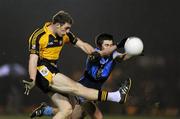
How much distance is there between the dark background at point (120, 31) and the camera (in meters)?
19.9

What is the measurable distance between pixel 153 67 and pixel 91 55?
8.62 metres

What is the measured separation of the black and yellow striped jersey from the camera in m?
11.2

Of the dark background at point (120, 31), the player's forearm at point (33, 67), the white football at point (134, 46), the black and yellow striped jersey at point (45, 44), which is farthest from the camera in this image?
the dark background at point (120, 31)

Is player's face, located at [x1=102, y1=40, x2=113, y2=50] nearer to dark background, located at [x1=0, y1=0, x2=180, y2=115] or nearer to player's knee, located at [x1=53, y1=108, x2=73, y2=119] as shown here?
player's knee, located at [x1=53, y1=108, x2=73, y2=119]

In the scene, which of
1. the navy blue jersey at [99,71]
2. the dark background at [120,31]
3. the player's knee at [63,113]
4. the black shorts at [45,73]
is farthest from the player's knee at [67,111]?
the dark background at [120,31]

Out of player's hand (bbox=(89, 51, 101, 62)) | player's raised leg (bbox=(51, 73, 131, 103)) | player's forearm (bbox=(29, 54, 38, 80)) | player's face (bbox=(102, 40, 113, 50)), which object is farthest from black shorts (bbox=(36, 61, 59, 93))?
player's face (bbox=(102, 40, 113, 50))

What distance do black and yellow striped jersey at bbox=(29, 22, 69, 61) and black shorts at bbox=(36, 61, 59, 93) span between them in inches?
5.4

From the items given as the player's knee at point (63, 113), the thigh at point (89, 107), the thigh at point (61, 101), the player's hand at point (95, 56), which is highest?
the player's hand at point (95, 56)

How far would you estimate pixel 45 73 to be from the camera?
442 inches

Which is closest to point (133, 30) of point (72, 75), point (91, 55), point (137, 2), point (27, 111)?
point (137, 2)

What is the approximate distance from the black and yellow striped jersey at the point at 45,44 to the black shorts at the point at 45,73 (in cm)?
14

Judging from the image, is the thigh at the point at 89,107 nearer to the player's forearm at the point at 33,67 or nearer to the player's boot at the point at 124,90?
the player's boot at the point at 124,90

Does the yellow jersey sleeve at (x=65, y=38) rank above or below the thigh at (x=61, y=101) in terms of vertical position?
above

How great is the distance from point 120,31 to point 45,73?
358 inches
